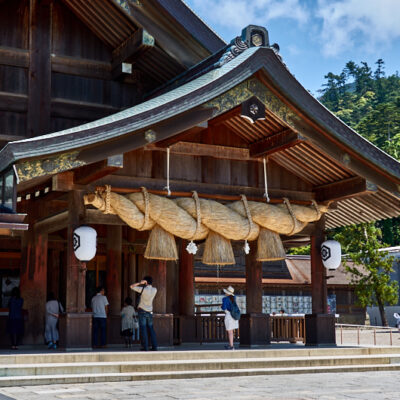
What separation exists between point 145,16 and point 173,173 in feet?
11.6

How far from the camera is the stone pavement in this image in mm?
8016

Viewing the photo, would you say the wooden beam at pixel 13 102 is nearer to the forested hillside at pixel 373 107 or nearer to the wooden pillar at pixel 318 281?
the wooden pillar at pixel 318 281

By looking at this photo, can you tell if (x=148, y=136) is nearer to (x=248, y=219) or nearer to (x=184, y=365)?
(x=248, y=219)

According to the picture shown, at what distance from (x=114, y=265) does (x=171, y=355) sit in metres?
5.76

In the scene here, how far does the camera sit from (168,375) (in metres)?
10.2

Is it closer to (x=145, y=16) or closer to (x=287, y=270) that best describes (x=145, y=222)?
(x=145, y=16)

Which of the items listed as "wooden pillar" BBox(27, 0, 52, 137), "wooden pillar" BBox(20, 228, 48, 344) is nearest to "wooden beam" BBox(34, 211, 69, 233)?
"wooden pillar" BBox(20, 228, 48, 344)

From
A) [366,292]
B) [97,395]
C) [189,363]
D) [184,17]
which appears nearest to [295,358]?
[189,363]

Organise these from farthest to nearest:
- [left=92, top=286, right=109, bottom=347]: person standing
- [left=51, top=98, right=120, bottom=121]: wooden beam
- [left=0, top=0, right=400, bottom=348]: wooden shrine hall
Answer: [left=51, top=98, right=120, bottom=121]: wooden beam, [left=92, top=286, right=109, bottom=347]: person standing, [left=0, top=0, right=400, bottom=348]: wooden shrine hall

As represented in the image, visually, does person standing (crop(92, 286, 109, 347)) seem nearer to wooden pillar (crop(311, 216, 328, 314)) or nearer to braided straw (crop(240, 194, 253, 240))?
braided straw (crop(240, 194, 253, 240))

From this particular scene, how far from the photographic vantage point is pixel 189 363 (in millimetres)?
10805

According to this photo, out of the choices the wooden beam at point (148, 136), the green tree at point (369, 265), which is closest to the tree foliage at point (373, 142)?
the green tree at point (369, 265)

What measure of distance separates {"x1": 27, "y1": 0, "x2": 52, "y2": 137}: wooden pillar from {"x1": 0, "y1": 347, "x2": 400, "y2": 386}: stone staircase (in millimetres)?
5300

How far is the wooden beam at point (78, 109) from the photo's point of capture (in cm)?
1427
